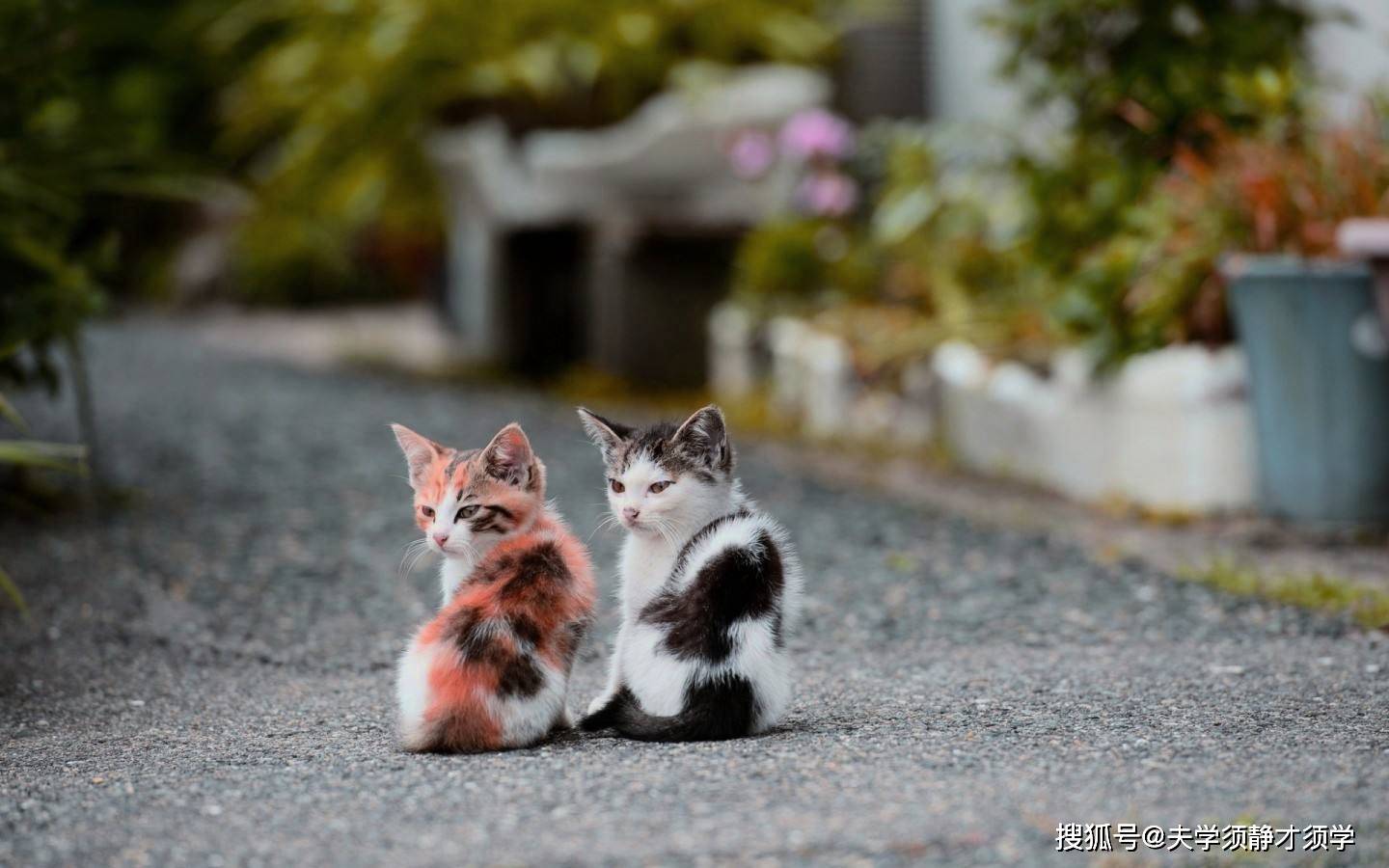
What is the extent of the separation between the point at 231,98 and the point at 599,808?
13.1m

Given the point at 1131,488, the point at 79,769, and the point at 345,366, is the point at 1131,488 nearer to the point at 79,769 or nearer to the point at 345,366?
the point at 79,769

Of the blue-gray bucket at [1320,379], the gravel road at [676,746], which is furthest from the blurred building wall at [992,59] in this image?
the gravel road at [676,746]

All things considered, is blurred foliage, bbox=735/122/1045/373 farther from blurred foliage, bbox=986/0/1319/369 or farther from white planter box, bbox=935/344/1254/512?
white planter box, bbox=935/344/1254/512

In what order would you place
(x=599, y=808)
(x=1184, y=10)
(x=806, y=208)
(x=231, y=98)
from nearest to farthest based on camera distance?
(x=599, y=808), (x=1184, y=10), (x=806, y=208), (x=231, y=98)

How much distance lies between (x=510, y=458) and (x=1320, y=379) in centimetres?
320

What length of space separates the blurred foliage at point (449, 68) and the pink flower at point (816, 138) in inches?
44.0

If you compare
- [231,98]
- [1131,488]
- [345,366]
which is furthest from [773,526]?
[231,98]

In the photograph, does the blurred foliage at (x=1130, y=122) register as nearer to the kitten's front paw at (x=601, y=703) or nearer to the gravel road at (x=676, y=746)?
the gravel road at (x=676, y=746)

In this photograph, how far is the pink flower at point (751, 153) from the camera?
8.97m

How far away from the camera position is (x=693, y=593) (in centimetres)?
298

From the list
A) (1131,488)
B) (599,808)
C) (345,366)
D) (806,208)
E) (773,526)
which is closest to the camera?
(599,808)

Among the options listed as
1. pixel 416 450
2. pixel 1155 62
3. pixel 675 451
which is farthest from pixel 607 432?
pixel 1155 62

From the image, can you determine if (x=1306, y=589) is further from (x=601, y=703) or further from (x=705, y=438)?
(x=601, y=703)

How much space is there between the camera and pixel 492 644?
2906 millimetres
